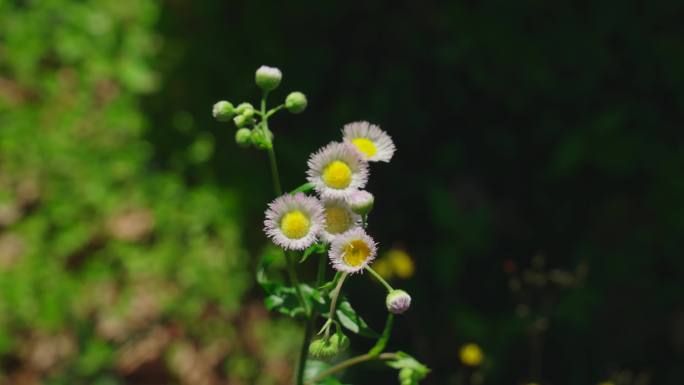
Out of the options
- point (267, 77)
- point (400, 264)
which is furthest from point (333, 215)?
point (400, 264)

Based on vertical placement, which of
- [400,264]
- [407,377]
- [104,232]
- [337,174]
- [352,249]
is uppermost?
[104,232]

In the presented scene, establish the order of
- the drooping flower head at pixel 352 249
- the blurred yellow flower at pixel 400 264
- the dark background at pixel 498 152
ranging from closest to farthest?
1. the drooping flower head at pixel 352 249
2. the blurred yellow flower at pixel 400 264
3. the dark background at pixel 498 152

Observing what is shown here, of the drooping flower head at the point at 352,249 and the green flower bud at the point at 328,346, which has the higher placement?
the drooping flower head at the point at 352,249

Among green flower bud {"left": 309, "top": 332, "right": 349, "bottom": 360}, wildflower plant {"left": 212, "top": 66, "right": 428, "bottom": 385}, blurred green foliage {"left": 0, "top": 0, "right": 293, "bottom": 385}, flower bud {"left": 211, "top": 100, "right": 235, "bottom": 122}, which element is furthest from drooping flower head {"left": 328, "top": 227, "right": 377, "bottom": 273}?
blurred green foliage {"left": 0, "top": 0, "right": 293, "bottom": 385}

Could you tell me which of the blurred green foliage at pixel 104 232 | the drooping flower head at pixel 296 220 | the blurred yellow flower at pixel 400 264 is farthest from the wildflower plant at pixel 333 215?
the blurred green foliage at pixel 104 232

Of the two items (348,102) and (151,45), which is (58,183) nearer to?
(151,45)

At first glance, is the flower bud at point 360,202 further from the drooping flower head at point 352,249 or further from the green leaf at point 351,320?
the green leaf at point 351,320

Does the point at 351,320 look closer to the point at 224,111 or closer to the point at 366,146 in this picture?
the point at 366,146

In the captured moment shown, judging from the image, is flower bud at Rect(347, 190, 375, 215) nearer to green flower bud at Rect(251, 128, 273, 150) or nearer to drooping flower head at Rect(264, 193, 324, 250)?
drooping flower head at Rect(264, 193, 324, 250)
